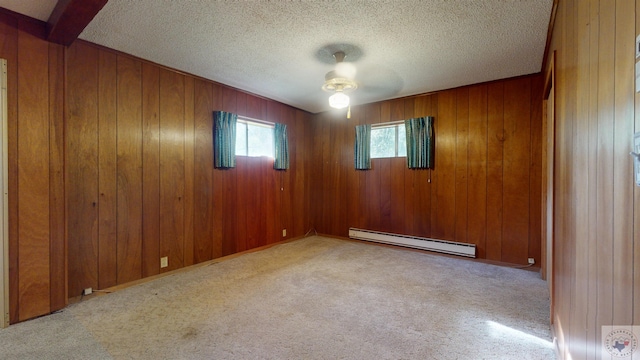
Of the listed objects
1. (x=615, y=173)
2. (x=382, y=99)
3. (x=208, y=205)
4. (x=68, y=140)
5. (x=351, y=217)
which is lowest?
(x=351, y=217)

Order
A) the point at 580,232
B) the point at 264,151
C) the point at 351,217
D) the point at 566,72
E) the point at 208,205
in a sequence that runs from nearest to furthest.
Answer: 1. the point at 580,232
2. the point at 566,72
3. the point at 208,205
4. the point at 264,151
5. the point at 351,217

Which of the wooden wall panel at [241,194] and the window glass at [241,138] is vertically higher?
the window glass at [241,138]

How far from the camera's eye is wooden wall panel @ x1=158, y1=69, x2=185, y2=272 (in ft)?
10.4

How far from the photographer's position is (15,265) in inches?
81.0

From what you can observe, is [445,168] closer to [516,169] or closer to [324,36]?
[516,169]

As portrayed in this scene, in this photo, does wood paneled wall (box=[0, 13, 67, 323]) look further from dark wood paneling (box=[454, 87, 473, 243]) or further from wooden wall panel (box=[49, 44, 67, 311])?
dark wood paneling (box=[454, 87, 473, 243])

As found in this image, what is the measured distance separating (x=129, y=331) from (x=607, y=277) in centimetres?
279

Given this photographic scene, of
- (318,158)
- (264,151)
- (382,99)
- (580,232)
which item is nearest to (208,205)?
(264,151)

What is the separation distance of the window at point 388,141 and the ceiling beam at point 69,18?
3.91 m

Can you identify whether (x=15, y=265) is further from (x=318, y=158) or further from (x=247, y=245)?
(x=318, y=158)

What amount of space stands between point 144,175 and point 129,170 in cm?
16

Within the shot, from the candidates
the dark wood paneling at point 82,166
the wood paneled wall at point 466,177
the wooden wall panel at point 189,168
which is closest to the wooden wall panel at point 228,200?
the wooden wall panel at point 189,168

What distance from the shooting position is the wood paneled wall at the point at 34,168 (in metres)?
2.06

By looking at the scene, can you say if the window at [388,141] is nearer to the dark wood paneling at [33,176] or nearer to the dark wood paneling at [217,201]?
the dark wood paneling at [217,201]
